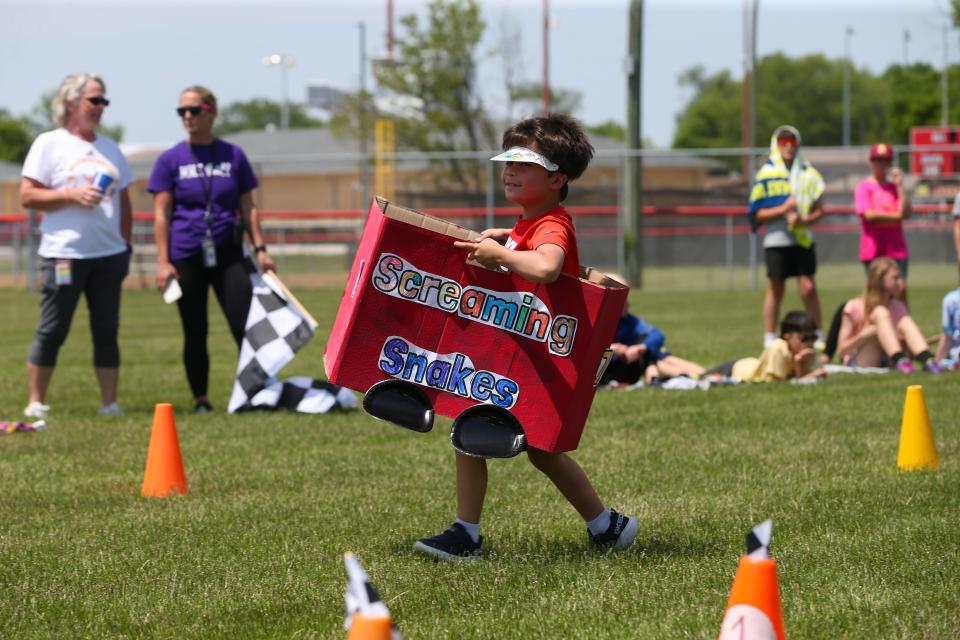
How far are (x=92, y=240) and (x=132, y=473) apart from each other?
7.71 ft

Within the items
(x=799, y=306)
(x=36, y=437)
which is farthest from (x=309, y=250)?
(x=36, y=437)

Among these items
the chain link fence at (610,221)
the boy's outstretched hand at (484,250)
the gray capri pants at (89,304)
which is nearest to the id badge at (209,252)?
the gray capri pants at (89,304)

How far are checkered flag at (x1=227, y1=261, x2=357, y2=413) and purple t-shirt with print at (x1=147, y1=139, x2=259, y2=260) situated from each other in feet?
1.32

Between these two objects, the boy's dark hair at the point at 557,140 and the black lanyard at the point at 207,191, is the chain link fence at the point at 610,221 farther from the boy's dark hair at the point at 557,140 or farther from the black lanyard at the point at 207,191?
the boy's dark hair at the point at 557,140

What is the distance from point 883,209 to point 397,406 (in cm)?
846

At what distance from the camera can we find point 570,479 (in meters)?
4.89

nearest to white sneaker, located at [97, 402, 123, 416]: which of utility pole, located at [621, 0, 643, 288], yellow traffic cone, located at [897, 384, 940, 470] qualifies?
yellow traffic cone, located at [897, 384, 940, 470]

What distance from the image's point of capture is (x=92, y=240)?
8586 mm

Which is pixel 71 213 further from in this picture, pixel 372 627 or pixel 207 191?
pixel 372 627

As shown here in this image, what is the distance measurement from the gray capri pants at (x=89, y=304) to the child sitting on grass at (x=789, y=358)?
4.60 m

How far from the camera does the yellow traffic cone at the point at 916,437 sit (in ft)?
20.7

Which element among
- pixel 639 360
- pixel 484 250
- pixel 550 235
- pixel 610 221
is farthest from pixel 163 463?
pixel 610 221

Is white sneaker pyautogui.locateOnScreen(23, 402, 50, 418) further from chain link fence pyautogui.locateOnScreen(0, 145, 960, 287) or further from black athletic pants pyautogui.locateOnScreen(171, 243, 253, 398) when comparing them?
chain link fence pyautogui.locateOnScreen(0, 145, 960, 287)

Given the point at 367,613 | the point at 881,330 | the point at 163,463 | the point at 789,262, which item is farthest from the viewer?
the point at 789,262
